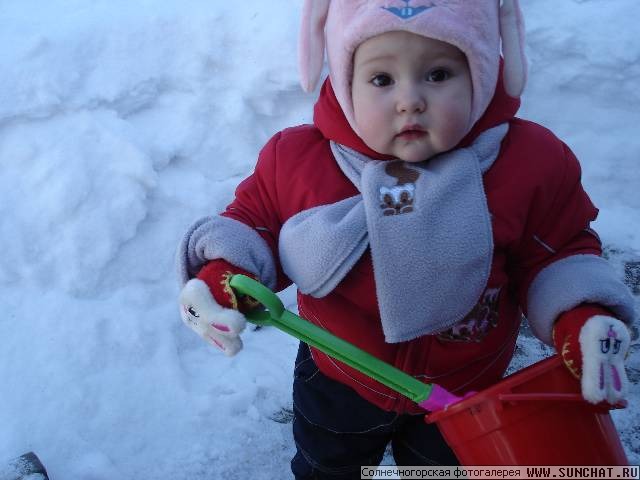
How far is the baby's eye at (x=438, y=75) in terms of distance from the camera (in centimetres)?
112

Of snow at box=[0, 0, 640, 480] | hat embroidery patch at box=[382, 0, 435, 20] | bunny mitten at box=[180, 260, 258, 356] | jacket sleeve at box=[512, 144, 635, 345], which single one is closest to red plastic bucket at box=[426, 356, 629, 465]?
jacket sleeve at box=[512, 144, 635, 345]

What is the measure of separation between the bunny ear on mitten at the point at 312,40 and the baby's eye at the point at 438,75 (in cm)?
25

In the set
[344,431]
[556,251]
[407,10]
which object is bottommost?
[344,431]

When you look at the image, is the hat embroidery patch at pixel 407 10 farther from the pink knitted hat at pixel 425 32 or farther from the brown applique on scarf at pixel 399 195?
the brown applique on scarf at pixel 399 195

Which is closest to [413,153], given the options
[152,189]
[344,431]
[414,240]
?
[414,240]

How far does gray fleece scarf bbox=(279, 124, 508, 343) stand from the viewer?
1141 mm

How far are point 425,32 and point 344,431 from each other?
2.66 feet

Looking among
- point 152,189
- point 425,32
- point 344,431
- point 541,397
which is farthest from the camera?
point 152,189

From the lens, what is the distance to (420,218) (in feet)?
3.73

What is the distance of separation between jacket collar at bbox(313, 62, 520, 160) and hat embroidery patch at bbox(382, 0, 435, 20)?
0.24 m

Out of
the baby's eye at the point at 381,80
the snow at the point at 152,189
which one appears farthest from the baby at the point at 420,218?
the snow at the point at 152,189

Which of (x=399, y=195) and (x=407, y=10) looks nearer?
(x=407, y=10)

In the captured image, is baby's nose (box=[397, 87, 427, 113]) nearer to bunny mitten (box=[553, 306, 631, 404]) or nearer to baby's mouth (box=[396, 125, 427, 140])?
baby's mouth (box=[396, 125, 427, 140])

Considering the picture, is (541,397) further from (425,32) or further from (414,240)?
(425,32)
